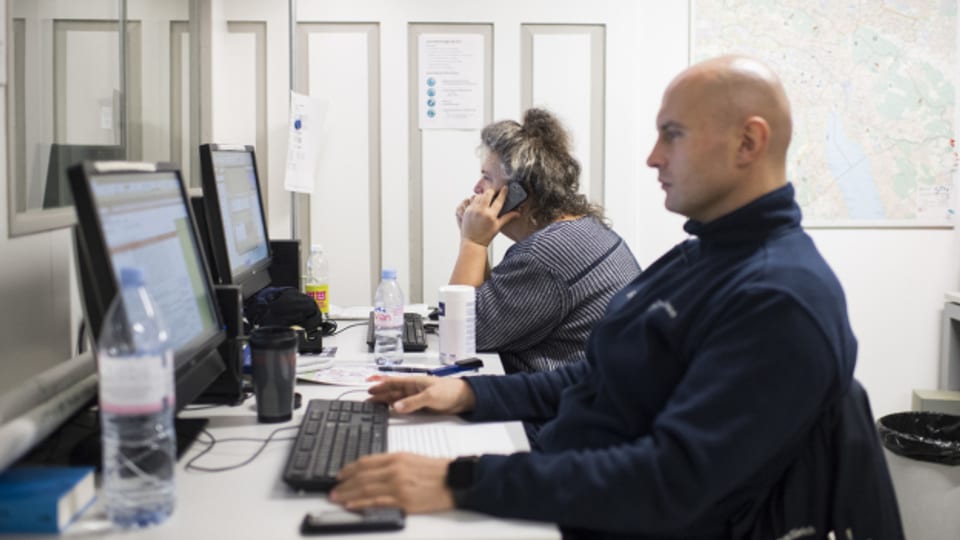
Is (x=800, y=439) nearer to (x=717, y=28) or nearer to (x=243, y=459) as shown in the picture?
(x=243, y=459)

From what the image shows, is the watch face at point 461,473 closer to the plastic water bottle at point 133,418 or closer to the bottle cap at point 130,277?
the plastic water bottle at point 133,418

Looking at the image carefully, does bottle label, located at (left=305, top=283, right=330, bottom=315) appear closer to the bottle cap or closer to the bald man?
the bald man

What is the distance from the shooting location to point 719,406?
1.15 metres

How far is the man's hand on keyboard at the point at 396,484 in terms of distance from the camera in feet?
3.78

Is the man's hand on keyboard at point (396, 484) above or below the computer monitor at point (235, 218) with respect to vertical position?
below

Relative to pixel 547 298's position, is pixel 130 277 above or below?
above

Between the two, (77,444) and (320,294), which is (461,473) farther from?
(320,294)

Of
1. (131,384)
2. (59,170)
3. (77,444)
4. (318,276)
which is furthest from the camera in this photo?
(318,276)

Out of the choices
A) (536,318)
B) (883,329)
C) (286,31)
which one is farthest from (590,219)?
(883,329)

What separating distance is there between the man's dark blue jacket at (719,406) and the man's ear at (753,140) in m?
0.07

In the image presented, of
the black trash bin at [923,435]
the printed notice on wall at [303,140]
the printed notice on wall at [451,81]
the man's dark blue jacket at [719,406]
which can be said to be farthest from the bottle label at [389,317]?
the black trash bin at [923,435]

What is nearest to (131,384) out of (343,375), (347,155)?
(343,375)

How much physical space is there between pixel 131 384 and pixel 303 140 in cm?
239

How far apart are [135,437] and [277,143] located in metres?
2.49
